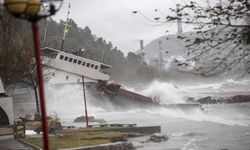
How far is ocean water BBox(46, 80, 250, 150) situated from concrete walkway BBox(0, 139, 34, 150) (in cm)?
579

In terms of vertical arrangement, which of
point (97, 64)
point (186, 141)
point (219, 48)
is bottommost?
point (186, 141)

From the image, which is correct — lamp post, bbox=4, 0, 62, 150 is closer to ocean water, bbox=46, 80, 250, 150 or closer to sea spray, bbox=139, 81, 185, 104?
ocean water, bbox=46, 80, 250, 150

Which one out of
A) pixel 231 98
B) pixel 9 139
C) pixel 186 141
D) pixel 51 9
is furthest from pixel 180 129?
pixel 231 98

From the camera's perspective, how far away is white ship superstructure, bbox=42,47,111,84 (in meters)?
53.3

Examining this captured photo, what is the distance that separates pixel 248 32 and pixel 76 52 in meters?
47.8

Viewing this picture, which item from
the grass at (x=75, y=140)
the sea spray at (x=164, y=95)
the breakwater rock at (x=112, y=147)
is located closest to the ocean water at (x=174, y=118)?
the sea spray at (x=164, y=95)

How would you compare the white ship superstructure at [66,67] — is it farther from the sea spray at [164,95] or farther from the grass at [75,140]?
the grass at [75,140]

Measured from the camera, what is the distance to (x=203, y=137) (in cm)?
2688

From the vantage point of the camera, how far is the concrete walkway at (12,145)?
18297 mm

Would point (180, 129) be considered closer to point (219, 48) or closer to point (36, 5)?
point (219, 48)

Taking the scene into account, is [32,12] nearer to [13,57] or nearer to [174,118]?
[13,57]

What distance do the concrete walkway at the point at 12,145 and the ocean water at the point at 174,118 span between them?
5.79m

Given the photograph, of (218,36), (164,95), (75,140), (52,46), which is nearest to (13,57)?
(75,140)

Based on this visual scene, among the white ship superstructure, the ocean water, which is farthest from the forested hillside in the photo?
the ocean water
